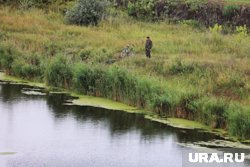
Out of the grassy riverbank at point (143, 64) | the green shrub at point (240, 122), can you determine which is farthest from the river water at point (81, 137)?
the grassy riverbank at point (143, 64)

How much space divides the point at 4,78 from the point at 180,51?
9335 mm

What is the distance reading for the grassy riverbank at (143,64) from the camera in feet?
86.1

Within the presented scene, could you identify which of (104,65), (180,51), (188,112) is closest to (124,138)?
(188,112)

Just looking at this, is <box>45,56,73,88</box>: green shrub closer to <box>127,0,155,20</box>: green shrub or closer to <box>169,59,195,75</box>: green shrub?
<box>169,59,195,75</box>: green shrub

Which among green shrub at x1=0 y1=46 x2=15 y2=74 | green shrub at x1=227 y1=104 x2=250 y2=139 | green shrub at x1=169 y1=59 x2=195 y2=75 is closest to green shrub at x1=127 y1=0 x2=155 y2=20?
green shrub at x1=0 y1=46 x2=15 y2=74

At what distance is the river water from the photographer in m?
21.0

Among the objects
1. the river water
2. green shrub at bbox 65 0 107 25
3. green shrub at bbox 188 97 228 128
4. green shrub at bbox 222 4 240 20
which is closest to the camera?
the river water

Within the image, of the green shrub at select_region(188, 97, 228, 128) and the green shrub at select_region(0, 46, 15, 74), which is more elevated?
the green shrub at select_region(0, 46, 15, 74)

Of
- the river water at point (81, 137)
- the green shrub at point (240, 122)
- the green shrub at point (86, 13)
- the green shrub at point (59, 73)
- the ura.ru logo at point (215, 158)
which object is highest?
the green shrub at point (86, 13)

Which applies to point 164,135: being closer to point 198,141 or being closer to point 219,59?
point 198,141

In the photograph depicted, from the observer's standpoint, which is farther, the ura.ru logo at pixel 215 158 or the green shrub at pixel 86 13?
the green shrub at pixel 86 13

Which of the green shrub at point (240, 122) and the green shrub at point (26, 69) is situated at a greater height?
the green shrub at point (26, 69)

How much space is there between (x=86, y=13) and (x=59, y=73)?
47.8ft

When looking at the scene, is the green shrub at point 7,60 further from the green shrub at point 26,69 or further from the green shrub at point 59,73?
the green shrub at point 59,73
